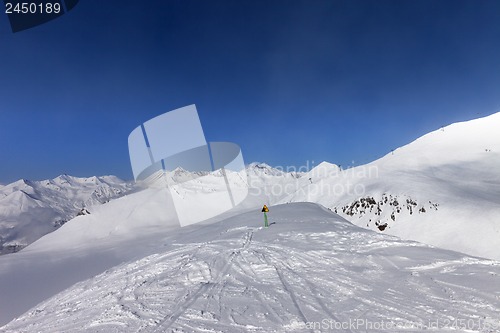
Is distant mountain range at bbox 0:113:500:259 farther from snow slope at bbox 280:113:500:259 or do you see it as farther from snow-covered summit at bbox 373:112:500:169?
snow-covered summit at bbox 373:112:500:169

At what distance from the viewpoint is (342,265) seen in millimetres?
10094

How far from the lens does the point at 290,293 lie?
790cm

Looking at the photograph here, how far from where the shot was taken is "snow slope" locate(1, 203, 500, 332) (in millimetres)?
6262

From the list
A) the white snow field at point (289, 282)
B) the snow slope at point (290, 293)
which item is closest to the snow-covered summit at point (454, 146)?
the white snow field at point (289, 282)

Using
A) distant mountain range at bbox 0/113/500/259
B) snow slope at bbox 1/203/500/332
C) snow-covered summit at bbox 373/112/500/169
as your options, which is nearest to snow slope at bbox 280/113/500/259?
distant mountain range at bbox 0/113/500/259

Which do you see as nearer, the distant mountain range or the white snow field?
the white snow field

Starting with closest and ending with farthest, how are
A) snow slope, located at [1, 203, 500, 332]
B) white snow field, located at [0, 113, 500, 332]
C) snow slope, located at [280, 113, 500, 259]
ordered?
snow slope, located at [1, 203, 500, 332], white snow field, located at [0, 113, 500, 332], snow slope, located at [280, 113, 500, 259]

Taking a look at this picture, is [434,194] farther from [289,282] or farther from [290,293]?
[290,293]

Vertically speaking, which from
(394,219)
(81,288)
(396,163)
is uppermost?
(396,163)

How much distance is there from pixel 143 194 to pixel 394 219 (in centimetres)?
5187

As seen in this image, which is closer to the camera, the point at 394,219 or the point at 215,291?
the point at 215,291

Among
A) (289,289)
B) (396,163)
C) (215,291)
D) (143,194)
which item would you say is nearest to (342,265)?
(289,289)

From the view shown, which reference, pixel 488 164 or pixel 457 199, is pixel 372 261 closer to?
pixel 457 199

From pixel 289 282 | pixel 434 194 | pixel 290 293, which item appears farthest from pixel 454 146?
pixel 290 293
